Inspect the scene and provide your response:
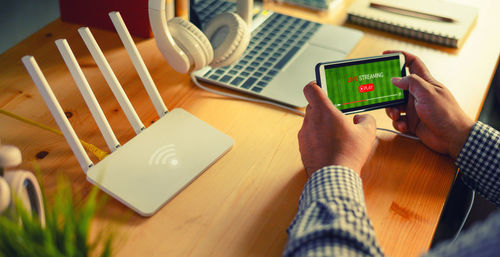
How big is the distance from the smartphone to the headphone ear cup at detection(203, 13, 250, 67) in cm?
17

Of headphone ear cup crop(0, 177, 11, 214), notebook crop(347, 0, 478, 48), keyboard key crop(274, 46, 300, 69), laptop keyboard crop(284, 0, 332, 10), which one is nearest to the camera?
headphone ear cup crop(0, 177, 11, 214)

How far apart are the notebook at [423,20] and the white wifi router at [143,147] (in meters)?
0.56

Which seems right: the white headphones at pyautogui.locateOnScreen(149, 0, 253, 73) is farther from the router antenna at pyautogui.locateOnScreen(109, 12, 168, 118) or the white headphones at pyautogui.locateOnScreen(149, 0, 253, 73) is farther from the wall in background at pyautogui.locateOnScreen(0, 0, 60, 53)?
the wall in background at pyautogui.locateOnScreen(0, 0, 60, 53)

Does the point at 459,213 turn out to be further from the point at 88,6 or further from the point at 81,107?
the point at 88,6

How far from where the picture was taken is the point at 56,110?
0.65 meters

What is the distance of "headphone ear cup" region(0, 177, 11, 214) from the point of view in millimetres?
438

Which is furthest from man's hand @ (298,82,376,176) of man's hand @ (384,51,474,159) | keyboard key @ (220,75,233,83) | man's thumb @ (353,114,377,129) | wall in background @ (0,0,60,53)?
wall in background @ (0,0,60,53)

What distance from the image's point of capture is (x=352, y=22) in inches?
44.1

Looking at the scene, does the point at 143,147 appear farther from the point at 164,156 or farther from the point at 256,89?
the point at 256,89

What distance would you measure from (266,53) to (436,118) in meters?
0.38

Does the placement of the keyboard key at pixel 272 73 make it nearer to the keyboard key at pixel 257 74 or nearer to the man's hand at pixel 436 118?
the keyboard key at pixel 257 74

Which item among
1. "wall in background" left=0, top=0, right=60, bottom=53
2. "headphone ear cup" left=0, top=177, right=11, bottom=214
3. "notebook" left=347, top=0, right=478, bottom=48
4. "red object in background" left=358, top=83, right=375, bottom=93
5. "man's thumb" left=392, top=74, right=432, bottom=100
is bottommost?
"wall in background" left=0, top=0, right=60, bottom=53

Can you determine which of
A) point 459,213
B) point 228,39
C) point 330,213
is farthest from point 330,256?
point 459,213

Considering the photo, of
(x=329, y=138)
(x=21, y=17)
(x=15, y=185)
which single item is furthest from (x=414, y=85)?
(x=21, y=17)
